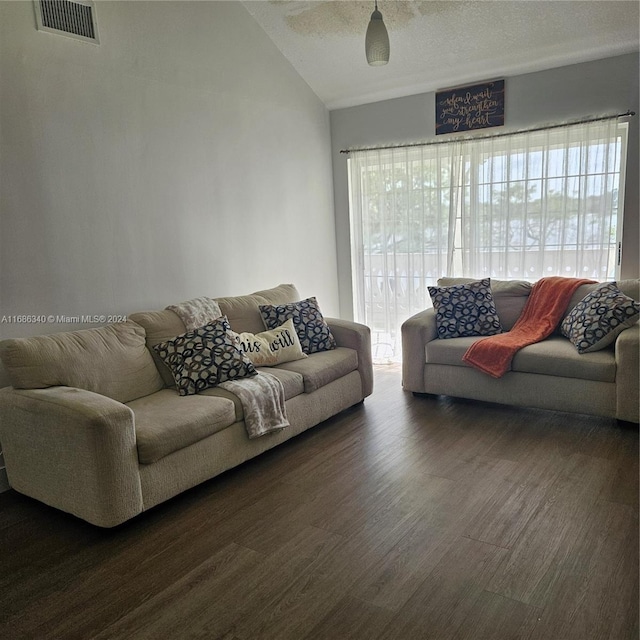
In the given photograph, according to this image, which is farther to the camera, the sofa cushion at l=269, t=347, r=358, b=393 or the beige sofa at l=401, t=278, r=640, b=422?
the sofa cushion at l=269, t=347, r=358, b=393

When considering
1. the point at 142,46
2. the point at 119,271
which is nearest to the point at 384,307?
the point at 119,271

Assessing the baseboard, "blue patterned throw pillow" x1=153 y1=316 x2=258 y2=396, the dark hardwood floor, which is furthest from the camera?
"blue patterned throw pillow" x1=153 y1=316 x2=258 y2=396

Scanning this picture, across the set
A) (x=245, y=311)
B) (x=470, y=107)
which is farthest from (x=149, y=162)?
(x=470, y=107)

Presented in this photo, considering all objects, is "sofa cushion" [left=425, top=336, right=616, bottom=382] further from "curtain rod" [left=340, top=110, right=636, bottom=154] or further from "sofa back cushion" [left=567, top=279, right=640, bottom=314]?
"curtain rod" [left=340, top=110, right=636, bottom=154]

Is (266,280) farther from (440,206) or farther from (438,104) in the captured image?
(438,104)

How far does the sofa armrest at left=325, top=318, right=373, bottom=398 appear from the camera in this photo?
394 centimetres

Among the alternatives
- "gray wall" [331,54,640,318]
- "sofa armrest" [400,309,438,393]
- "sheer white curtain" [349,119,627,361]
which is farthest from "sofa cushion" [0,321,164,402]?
"gray wall" [331,54,640,318]

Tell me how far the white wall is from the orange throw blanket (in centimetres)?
186

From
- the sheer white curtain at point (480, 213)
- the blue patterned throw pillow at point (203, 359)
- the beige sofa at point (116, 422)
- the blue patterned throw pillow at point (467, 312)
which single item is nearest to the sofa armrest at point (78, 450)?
the beige sofa at point (116, 422)

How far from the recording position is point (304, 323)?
387 centimetres

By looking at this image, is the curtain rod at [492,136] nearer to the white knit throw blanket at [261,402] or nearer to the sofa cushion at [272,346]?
the sofa cushion at [272,346]

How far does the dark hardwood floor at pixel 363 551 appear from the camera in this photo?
1.86 metres

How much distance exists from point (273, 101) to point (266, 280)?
58.0 inches

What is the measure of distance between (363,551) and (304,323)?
1885 millimetres
